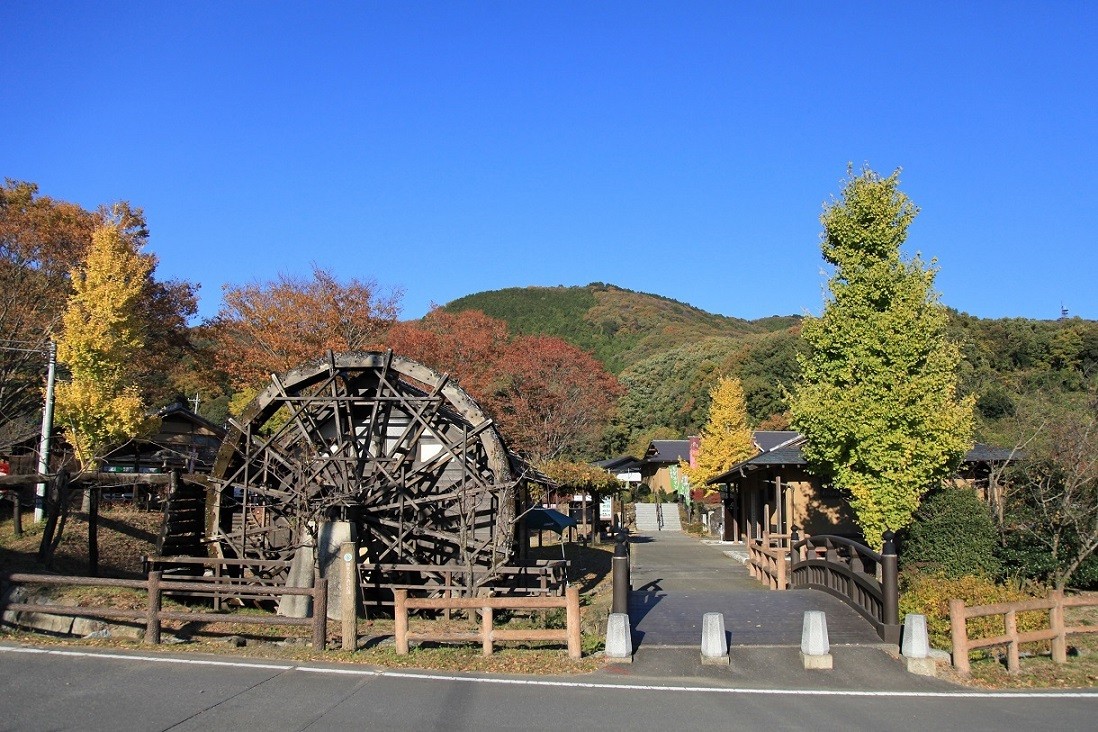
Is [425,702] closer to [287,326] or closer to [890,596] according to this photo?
[890,596]

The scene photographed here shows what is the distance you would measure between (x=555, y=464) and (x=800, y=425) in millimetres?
13734

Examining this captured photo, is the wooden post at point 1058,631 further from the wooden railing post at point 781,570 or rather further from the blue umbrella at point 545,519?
the blue umbrella at point 545,519

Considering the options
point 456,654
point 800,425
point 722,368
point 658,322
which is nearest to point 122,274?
point 456,654

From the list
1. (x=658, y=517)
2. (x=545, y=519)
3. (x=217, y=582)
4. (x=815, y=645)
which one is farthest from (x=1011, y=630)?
(x=658, y=517)

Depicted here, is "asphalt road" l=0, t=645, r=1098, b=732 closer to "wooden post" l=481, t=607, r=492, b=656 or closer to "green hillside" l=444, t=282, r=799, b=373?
"wooden post" l=481, t=607, r=492, b=656

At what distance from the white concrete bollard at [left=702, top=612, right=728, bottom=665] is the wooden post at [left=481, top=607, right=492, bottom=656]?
2.64 metres

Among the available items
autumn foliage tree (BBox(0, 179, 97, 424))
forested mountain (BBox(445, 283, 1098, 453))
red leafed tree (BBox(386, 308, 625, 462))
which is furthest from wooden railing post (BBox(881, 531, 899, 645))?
red leafed tree (BBox(386, 308, 625, 462))

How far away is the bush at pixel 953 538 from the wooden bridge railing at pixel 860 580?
733mm

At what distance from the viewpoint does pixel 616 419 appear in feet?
220

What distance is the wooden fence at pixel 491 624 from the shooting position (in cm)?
1038

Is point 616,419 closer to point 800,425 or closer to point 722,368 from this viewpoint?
point 722,368

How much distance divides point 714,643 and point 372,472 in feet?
28.1

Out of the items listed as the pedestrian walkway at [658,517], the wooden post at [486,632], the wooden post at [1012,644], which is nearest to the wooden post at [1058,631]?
the wooden post at [1012,644]

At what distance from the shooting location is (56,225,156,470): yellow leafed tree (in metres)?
19.1
